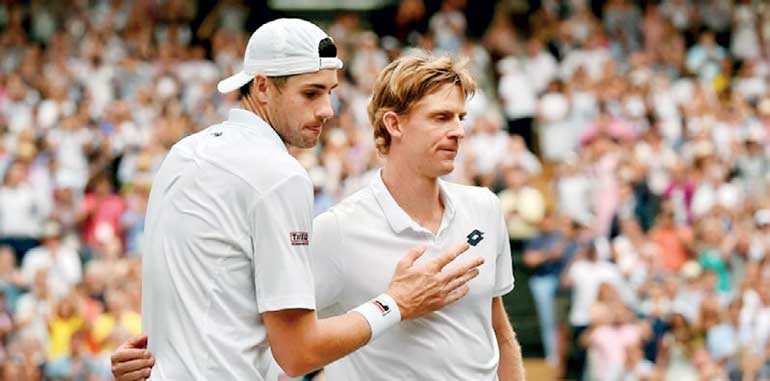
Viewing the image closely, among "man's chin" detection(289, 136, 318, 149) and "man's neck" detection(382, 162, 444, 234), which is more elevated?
"man's chin" detection(289, 136, 318, 149)

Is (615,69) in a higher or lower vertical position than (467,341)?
lower

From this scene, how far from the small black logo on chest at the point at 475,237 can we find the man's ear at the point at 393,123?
0.41 meters

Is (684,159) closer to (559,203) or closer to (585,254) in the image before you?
(559,203)

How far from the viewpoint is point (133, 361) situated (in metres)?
5.04

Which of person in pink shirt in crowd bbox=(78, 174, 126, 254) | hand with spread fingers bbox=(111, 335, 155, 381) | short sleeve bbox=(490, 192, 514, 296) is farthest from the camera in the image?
person in pink shirt in crowd bbox=(78, 174, 126, 254)

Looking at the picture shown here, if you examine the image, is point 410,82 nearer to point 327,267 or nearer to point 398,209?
point 398,209

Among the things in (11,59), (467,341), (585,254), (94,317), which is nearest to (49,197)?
(94,317)

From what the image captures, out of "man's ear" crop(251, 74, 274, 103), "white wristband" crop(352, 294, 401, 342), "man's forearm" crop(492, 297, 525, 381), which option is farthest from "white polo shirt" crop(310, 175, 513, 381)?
"man's ear" crop(251, 74, 274, 103)

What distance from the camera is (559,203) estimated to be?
18.4 meters

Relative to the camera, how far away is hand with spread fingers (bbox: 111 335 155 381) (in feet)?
16.5

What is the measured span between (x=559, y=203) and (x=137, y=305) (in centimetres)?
520

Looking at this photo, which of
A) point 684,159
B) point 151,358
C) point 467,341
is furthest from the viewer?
point 684,159

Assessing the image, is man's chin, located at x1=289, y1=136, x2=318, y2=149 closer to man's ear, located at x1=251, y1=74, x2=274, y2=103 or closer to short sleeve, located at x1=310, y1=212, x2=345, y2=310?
man's ear, located at x1=251, y1=74, x2=274, y2=103

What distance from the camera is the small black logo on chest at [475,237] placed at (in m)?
5.77
